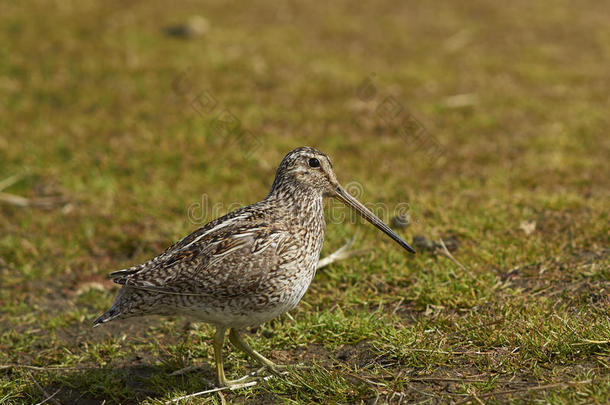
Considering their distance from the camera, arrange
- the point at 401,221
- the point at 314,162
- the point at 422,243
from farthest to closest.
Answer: the point at 401,221 → the point at 422,243 → the point at 314,162

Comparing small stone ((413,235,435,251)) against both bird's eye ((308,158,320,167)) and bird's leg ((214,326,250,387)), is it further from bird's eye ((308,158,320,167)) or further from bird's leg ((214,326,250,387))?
bird's leg ((214,326,250,387))

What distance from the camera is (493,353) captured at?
461 cm

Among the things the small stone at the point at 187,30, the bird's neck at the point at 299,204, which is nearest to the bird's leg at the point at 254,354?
the bird's neck at the point at 299,204

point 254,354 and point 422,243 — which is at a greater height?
point 422,243

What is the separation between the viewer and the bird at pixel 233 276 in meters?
4.60

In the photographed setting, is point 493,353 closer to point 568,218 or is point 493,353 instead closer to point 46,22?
point 568,218

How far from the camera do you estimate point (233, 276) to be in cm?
459

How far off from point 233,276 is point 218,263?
0.16 meters

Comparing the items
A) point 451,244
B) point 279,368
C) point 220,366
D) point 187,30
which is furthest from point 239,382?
point 187,30

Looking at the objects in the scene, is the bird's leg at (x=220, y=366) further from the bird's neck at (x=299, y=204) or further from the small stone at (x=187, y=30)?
the small stone at (x=187, y=30)

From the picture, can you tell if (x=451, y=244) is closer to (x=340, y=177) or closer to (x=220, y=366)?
(x=340, y=177)

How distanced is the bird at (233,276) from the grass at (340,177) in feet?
1.76

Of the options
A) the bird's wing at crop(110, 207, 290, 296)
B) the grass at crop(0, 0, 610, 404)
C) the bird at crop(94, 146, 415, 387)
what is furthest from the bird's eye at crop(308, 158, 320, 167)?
the grass at crop(0, 0, 610, 404)

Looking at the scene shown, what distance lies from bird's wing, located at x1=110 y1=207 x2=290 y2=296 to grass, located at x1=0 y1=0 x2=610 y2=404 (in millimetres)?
824
